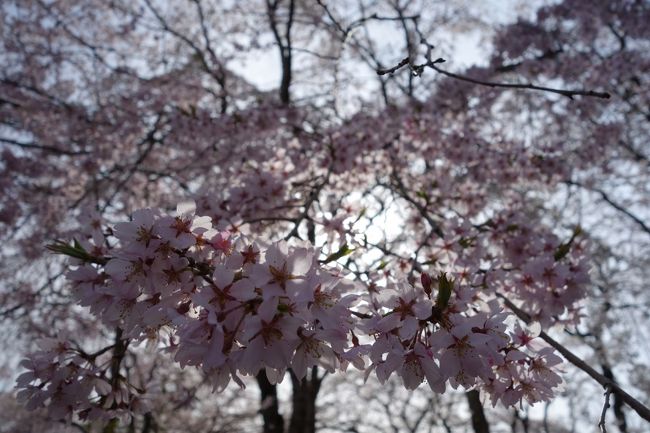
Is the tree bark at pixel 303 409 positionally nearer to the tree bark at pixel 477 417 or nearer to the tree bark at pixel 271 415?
the tree bark at pixel 271 415

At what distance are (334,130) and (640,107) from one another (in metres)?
7.22

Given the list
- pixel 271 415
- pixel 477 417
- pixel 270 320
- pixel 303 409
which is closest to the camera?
pixel 270 320

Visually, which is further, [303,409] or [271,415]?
[271,415]

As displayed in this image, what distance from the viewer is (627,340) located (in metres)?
11.7

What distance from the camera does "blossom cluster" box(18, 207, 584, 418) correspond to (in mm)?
1288

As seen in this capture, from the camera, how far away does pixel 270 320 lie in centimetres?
124

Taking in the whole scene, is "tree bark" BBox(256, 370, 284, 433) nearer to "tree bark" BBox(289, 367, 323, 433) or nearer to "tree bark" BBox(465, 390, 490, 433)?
"tree bark" BBox(289, 367, 323, 433)

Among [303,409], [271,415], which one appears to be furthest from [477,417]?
[271,415]

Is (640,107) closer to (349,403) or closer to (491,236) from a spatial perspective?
(491,236)

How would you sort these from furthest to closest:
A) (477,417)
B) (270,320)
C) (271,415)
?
(271,415), (477,417), (270,320)

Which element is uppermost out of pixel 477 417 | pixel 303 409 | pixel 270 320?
pixel 303 409

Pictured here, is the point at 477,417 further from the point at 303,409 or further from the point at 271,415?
the point at 271,415

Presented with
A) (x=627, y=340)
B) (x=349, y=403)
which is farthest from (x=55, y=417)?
(x=349, y=403)

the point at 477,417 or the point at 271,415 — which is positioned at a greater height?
the point at 271,415
